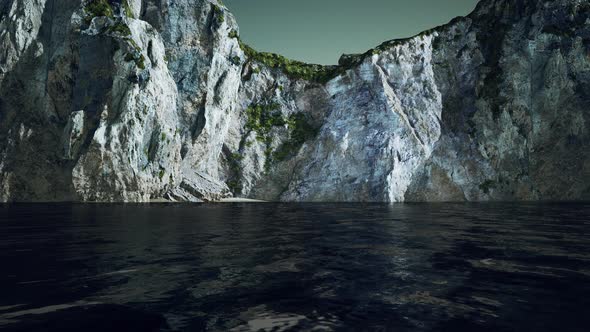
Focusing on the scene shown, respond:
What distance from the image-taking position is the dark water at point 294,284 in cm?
680

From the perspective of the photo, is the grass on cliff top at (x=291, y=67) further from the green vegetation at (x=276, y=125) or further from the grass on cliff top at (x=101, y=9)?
the grass on cliff top at (x=101, y=9)

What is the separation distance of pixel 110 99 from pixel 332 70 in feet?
159

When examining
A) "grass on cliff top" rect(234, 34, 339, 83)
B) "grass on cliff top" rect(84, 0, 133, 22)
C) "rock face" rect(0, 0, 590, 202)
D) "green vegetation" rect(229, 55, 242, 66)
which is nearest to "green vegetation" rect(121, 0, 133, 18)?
"grass on cliff top" rect(84, 0, 133, 22)

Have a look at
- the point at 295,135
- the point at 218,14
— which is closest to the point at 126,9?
the point at 218,14

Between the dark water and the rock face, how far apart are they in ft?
169

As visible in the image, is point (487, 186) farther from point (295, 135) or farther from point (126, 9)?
point (126, 9)

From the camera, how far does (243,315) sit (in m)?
7.11

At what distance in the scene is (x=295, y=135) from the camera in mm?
85812

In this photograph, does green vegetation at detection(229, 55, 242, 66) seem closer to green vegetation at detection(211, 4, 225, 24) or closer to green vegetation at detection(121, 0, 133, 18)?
green vegetation at detection(211, 4, 225, 24)

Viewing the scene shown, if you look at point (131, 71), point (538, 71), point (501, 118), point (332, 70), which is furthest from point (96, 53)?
point (538, 71)

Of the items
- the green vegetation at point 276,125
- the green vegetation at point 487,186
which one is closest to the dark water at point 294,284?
the green vegetation at point 487,186

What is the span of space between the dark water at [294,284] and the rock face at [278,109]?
2033 inches

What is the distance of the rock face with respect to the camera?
64.2 m

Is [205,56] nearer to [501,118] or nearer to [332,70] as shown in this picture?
[332,70]
